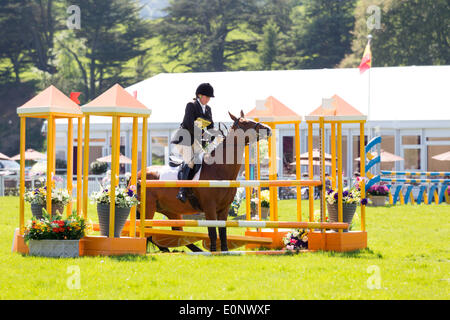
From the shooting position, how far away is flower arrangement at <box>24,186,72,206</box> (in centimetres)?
1004

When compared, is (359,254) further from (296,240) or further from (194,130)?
(194,130)

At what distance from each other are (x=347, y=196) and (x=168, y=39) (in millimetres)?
46685

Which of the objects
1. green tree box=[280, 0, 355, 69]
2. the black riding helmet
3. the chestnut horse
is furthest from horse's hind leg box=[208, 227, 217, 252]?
green tree box=[280, 0, 355, 69]

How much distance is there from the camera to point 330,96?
94.5 feet

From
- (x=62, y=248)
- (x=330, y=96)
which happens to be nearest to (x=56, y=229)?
(x=62, y=248)

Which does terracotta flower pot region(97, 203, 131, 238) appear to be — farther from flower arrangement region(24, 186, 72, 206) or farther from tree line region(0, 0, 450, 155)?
tree line region(0, 0, 450, 155)

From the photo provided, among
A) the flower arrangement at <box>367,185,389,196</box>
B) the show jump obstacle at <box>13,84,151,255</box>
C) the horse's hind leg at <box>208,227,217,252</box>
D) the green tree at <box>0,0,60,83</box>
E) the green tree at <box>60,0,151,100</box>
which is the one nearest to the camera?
the show jump obstacle at <box>13,84,151,255</box>

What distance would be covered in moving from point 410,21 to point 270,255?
40.8 metres

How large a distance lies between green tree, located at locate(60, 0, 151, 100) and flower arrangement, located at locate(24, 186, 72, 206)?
4275cm

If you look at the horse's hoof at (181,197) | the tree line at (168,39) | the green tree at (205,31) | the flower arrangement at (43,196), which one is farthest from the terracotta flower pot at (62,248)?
the green tree at (205,31)

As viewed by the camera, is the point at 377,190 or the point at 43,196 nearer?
the point at 43,196

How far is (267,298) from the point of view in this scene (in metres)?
6.23

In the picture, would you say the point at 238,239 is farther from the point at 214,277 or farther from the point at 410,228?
the point at 410,228
